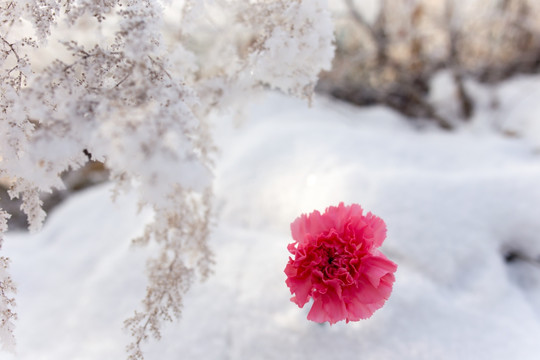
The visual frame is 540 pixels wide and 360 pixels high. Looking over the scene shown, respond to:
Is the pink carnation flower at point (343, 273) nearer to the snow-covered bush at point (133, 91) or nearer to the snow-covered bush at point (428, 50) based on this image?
the snow-covered bush at point (133, 91)

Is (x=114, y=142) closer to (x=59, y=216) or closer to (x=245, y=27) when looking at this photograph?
(x=245, y=27)

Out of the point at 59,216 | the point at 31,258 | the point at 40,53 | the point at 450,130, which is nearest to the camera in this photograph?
the point at 40,53

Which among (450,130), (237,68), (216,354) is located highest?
(450,130)

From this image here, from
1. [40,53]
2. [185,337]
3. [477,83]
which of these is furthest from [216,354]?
[477,83]

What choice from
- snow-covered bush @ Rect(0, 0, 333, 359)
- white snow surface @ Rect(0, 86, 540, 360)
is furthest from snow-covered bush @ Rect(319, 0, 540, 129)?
snow-covered bush @ Rect(0, 0, 333, 359)

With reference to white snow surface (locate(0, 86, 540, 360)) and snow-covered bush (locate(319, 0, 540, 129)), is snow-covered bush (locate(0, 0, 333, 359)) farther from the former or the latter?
snow-covered bush (locate(319, 0, 540, 129))

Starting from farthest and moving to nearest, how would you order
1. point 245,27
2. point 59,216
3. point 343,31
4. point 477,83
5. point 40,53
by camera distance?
1. point 343,31
2. point 477,83
3. point 59,216
4. point 245,27
5. point 40,53

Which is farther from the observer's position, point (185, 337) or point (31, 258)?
point (31, 258)
